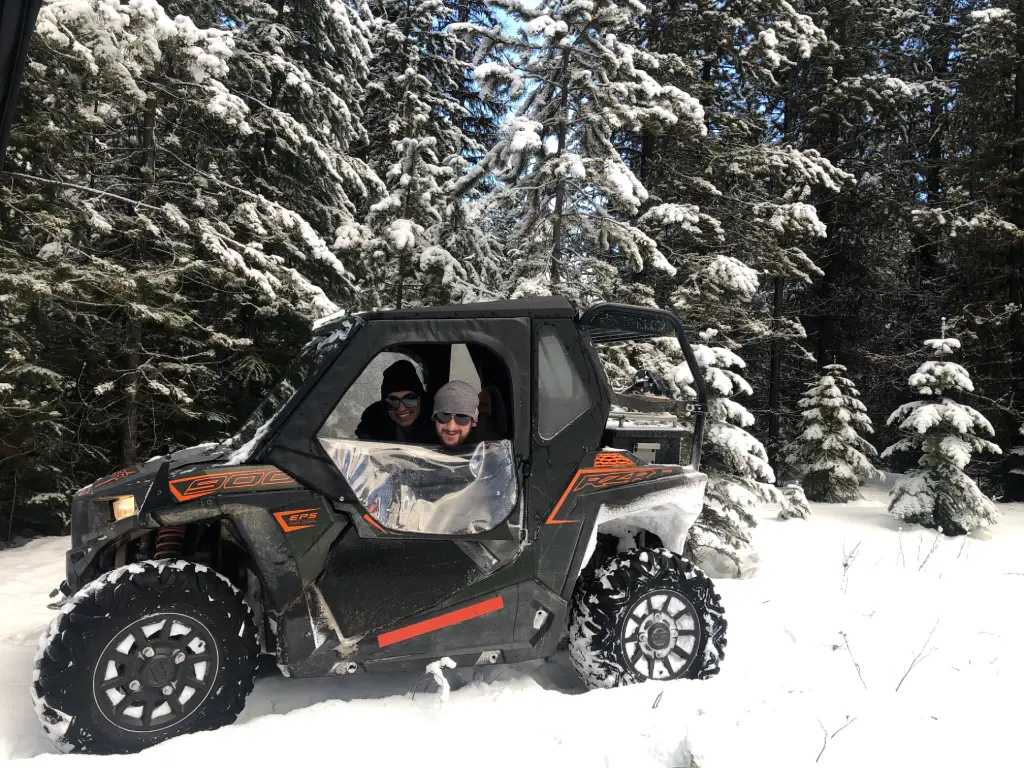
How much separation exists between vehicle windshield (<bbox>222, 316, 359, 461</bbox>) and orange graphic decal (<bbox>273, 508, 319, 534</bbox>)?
37 centimetres

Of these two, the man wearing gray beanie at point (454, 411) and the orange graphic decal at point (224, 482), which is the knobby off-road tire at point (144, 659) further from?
the man wearing gray beanie at point (454, 411)

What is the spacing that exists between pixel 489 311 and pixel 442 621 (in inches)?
63.9

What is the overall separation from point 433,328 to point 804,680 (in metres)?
2.87

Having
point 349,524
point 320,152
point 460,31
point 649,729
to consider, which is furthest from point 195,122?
point 649,729

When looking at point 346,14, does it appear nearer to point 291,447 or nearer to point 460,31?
point 460,31

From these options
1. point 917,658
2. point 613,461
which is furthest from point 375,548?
point 917,658

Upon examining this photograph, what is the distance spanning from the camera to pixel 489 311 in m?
3.40

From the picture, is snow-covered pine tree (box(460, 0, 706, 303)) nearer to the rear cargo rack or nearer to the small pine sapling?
the rear cargo rack

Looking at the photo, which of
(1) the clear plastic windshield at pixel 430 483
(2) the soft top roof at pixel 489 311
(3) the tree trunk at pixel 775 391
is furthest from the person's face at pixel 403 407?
(3) the tree trunk at pixel 775 391

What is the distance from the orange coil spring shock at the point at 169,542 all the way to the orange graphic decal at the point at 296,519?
2.05 ft

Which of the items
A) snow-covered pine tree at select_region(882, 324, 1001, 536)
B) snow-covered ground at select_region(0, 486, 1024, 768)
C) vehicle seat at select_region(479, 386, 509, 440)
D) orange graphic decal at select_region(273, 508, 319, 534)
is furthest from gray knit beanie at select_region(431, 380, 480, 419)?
snow-covered pine tree at select_region(882, 324, 1001, 536)

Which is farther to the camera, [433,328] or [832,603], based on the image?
[832,603]

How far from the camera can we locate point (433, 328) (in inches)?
130

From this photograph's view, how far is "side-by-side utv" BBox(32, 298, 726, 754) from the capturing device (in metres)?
2.82
